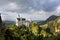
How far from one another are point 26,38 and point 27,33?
40.0 ft

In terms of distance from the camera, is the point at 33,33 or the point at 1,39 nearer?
the point at 1,39

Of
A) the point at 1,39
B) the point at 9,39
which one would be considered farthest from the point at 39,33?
the point at 1,39

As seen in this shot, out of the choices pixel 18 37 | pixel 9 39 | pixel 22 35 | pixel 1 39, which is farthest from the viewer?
pixel 22 35

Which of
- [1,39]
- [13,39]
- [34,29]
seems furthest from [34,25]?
[1,39]

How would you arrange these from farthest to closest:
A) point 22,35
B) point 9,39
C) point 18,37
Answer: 1. point 22,35
2. point 18,37
3. point 9,39

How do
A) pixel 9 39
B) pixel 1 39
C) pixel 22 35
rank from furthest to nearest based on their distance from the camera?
pixel 22 35, pixel 9 39, pixel 1 39

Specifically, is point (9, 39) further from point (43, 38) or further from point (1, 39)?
point (43, 38)

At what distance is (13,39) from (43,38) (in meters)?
23.6

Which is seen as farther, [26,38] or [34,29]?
[34,29]

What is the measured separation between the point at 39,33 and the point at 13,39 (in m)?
27.1

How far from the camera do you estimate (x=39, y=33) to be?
151m

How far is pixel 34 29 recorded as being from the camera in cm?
15212

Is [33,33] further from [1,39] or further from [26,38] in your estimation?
[1,39]

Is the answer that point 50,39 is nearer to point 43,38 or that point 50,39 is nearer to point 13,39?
point 43,38
